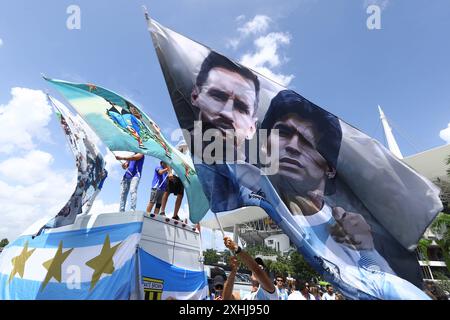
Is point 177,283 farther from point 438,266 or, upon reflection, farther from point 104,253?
point 438,266

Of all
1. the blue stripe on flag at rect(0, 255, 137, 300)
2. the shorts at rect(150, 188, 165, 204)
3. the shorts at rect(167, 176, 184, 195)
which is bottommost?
the blue stripe on flag at rect(0, 255, 137, 300)

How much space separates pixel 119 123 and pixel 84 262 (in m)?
2.56

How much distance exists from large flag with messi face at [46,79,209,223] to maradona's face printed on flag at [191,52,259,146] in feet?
6.67

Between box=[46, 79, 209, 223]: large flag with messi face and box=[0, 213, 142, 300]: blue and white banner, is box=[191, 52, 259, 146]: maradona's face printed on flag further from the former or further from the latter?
box=[0, 213, 142, 300]: blue and white banner

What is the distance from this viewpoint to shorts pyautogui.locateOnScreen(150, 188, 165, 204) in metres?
6.76

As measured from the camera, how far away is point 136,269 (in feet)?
14.7

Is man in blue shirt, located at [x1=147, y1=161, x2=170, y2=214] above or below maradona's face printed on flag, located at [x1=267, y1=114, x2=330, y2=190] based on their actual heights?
above

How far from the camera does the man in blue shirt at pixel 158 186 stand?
266 inches

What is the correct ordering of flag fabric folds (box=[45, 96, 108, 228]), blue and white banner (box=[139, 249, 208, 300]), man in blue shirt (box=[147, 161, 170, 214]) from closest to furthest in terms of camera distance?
blue and white banner (box=[139, 249, 208, 300]), flag fabric folds (box=[45, 96, 108, 228]), man in blue shirt (box=[147, 161, 170, 214])

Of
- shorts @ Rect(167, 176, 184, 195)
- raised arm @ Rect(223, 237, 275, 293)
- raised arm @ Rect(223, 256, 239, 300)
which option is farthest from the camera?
shorts @ Rect(167, 176, 184, 195)

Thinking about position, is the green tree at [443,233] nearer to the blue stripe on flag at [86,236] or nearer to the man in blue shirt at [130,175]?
the man in blue shirt at [130,175]

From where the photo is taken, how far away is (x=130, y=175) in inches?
262

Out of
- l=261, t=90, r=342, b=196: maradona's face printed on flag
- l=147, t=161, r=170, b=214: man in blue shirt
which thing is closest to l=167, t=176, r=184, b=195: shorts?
l=147, t=161, r=170, b=214: man in blue shirt

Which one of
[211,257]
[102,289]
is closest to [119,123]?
[102,289]
